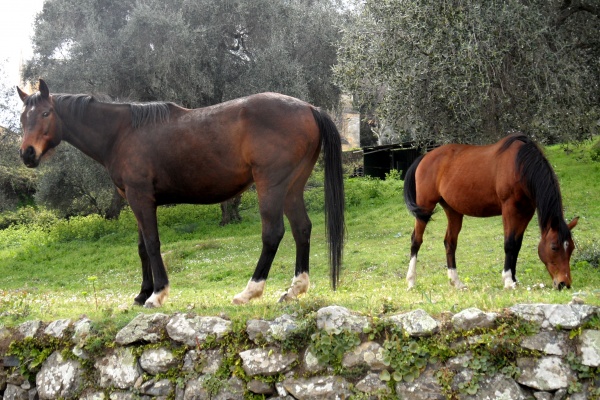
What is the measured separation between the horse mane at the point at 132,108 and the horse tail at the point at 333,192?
191cm

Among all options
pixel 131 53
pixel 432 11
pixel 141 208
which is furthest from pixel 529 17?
pixel 131 53

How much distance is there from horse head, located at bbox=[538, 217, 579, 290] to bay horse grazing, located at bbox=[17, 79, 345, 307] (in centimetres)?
303

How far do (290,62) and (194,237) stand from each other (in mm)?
7290

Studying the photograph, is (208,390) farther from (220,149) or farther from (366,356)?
(220,149)

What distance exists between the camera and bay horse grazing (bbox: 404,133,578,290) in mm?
8578

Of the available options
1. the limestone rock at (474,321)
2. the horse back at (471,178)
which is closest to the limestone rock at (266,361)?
the limestone rock at (474,321)

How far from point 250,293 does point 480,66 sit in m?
5.48

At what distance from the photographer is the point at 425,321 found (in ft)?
19.4

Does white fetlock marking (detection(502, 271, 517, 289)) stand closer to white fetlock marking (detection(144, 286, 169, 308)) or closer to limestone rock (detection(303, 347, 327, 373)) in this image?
limestone rock (detection(303, 347, 327, 373))

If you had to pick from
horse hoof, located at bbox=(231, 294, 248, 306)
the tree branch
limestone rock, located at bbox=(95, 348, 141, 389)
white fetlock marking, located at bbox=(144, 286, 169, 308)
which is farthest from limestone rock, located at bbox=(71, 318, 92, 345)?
the tree branch

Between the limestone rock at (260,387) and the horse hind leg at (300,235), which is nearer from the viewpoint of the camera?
the limestone rock at (260,387)

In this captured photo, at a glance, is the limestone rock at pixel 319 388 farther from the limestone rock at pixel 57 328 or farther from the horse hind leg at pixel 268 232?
the limestone rock at pixel 57 328

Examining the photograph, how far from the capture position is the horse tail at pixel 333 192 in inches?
297

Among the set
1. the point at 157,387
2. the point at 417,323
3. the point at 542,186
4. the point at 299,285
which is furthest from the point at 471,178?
the point at 157,387
